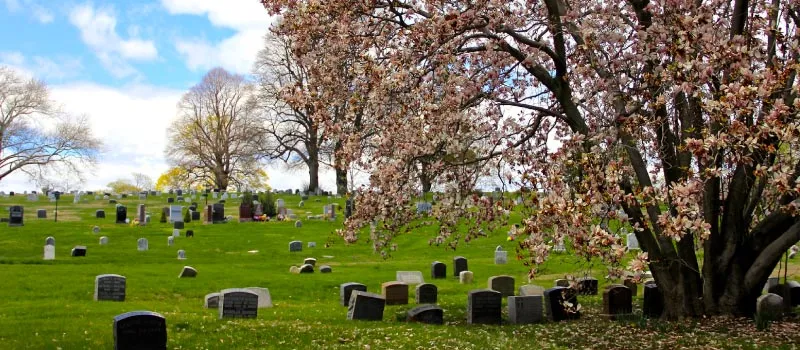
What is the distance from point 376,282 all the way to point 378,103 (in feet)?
35.3

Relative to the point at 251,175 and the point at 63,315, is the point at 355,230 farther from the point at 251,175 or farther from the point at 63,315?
the point at 251,175

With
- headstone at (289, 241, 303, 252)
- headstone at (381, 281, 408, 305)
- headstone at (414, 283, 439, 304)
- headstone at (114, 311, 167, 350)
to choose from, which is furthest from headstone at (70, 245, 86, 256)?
headstone at (114, 311, 167, 350)

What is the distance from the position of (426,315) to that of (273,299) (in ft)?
18.6

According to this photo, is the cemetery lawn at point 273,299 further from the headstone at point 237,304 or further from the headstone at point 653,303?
the headstone at point 653,303

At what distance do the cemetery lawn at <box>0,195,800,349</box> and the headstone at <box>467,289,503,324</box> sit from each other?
1.17ft

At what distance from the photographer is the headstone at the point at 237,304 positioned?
1441cm

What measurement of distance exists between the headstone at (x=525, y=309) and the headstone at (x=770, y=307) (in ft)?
12.8

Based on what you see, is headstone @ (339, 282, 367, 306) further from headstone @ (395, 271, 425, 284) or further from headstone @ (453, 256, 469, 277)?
headstone @ (453, 256, 469, 277)

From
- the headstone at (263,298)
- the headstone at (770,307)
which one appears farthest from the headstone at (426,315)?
the headstone at (770,307)

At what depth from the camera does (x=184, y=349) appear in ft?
36.5

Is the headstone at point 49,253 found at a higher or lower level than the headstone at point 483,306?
higher

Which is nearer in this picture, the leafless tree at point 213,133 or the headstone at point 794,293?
the headstone at point 794,293

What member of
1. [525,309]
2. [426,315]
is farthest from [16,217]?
[525,309]

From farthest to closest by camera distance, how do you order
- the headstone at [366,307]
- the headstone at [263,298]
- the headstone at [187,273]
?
the headstone at [187,273] → the headstone at [263,298] → the headstone at [366,307]
